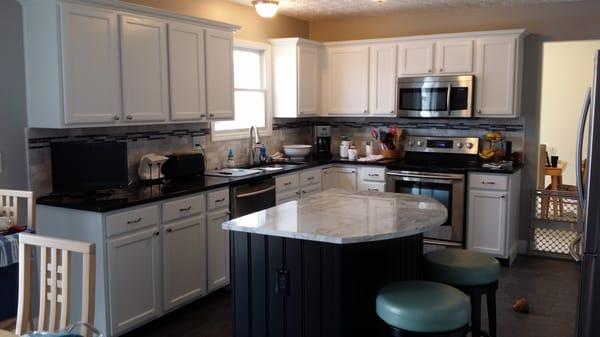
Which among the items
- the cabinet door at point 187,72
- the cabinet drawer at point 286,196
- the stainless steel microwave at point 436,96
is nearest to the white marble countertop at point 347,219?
the cabinet door at point 187,72

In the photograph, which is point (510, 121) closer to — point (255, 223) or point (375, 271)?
point (375, 271)

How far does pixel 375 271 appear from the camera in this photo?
2.74 metres

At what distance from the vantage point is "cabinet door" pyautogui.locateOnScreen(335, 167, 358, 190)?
5750 mm

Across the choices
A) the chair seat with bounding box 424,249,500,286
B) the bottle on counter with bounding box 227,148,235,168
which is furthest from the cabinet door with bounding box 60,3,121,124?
the chair seat with bounding box 424,249,500,286

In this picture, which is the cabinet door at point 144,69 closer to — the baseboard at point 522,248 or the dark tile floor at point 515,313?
the dark tile floor at point 515,313

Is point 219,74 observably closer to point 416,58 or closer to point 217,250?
point 217,250

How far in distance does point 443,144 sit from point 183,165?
2.87 meters

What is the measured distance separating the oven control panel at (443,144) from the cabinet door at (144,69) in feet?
9.69

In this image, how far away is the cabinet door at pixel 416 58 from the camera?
5469mm

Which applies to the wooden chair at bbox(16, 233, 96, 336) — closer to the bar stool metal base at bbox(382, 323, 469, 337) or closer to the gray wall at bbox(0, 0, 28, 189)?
the bar stool metal base at bbox(382, 323, 469, 337)

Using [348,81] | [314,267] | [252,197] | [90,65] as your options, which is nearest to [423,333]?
[314,267]

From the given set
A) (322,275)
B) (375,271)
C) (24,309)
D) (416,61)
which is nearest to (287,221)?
(322,275)

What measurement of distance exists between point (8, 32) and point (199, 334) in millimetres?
2271

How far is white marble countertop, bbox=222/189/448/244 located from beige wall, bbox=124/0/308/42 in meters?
2.19
